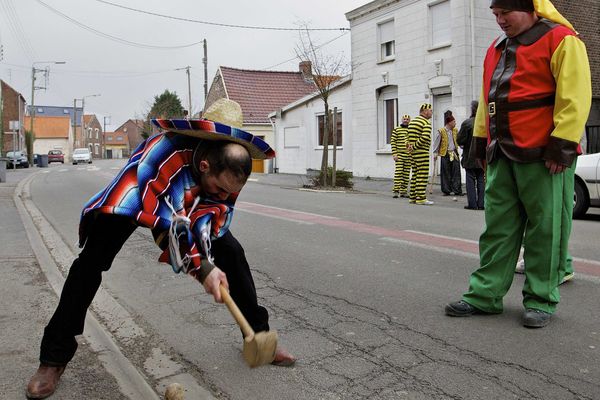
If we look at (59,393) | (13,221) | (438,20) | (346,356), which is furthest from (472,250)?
(438,20)

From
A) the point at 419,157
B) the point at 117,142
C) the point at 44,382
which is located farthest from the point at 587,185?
the point at 117,142

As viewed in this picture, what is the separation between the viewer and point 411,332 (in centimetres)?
371

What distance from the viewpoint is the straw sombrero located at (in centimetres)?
260

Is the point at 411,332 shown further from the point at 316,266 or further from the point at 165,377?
the point at 316,266

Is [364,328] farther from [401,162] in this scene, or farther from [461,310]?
[401,162]

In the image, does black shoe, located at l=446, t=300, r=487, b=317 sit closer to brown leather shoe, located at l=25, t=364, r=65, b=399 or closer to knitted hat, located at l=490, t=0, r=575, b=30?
knitted hat, located at l=490, t=0, r=575, b=30

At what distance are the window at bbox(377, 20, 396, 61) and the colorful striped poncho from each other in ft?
58.1

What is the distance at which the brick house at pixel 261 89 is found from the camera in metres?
33.8

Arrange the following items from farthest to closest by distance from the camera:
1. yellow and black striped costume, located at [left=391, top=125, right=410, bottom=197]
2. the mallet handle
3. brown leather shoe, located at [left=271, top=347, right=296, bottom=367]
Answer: yellow and black striped costume, located at [left=391, top=125, right=410, bottom=197] → brown leather shoe, located at [left=271, top=347, right=296, bottom=367] → the mallet handle

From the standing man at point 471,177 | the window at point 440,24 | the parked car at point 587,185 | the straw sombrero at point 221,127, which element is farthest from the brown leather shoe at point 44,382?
the window at point 440,24

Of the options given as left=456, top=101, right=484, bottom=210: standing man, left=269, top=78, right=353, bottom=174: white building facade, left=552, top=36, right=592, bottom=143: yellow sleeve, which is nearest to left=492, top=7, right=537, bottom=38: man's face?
left=552, top=36, right=592, bottom=143: yellow sleeve

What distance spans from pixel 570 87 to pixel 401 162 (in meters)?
9.94

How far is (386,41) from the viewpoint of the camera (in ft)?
65.7

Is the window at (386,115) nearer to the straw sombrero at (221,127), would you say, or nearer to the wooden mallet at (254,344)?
the straw sombrero at (221,127)
